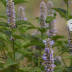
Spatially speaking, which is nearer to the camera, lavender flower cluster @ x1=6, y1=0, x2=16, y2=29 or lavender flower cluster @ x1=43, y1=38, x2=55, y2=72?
lavender flower cluster @ x1=43, y1=38, x2=55, y2=72

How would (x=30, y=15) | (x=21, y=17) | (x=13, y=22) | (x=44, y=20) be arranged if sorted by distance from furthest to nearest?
(x=30, y=15) → (x=21, y=17) → (x=44, y=20) → (x=13, y=22)

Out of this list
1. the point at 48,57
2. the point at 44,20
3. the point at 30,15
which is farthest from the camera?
the point at 30,15

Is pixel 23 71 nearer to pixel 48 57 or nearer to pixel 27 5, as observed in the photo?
pixel 48 57

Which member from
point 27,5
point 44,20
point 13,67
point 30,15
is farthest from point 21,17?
point 27,5

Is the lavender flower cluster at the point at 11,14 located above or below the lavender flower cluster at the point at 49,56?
above

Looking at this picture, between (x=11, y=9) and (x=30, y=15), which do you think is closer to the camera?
(x=11, y=9)

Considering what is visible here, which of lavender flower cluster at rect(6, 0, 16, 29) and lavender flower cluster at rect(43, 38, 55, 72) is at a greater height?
lavender flower cluster at rect(6, 0, 16, 29)

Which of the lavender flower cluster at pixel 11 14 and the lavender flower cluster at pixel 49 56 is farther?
the lavender flower cluster at pixel 11 14

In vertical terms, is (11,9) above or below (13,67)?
above

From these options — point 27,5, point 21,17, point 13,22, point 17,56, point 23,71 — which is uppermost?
point 27,5

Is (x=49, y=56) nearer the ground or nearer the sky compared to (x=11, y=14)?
nearer the ground

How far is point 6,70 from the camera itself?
1318 millimetres

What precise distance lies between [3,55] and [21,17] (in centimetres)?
51

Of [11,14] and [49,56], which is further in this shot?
[11,14]
